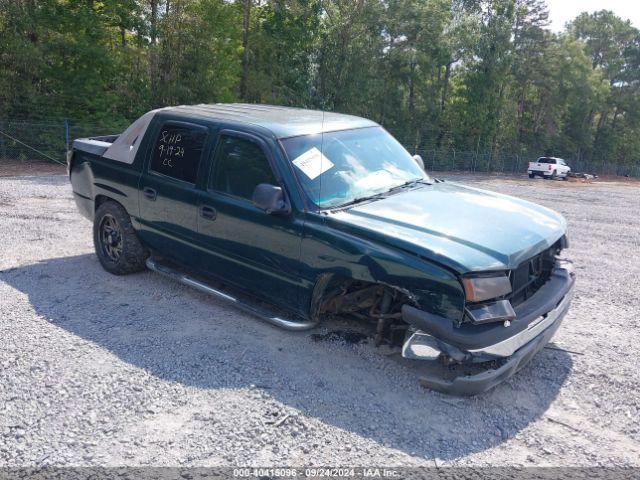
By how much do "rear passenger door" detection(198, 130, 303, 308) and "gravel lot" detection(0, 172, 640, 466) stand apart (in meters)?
0.45

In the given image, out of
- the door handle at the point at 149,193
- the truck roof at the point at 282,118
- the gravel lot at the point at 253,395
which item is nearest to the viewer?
the gravel lot at the point at 253,395

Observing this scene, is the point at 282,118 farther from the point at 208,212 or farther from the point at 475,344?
the point at 475,344

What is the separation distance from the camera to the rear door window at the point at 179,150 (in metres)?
4.81

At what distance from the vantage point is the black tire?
5.50 m

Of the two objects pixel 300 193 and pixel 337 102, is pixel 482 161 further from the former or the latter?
pixel 300 193

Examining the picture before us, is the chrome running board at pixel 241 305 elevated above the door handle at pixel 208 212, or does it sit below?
below

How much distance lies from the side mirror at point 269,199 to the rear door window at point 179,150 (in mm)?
1044

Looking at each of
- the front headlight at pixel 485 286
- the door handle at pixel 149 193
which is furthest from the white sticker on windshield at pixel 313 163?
the door handle at pixel 149 193

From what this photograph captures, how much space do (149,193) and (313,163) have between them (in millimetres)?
1826

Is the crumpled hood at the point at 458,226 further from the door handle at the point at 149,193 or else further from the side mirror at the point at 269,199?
the door handle at the point at 149,193

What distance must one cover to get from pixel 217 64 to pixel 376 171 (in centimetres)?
1939

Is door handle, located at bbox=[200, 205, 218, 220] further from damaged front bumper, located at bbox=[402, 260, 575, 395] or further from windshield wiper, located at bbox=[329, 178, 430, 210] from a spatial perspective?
damaged front bumper, located at bbox=[402, 260, 575, 395]

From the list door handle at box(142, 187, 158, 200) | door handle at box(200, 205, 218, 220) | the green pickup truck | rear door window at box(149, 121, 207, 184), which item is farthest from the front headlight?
door handle at box(142, 187, 158, 200)

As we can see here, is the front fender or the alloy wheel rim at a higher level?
the front fender
